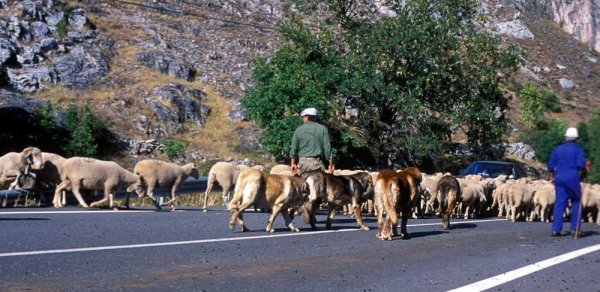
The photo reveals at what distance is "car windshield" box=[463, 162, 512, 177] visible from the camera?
92.7 ft

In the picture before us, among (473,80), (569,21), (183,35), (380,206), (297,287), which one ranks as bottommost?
(297,287)

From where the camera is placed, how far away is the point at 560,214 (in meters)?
15.0

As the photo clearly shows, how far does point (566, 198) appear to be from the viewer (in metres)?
15.0

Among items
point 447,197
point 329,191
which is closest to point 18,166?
point 329,191

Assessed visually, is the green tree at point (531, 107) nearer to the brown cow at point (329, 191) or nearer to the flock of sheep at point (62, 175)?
the flock of sheep at point (62, 175)

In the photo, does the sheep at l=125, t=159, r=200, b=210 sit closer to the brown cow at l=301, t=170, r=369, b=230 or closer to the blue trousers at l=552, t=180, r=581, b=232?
the brown cow at l=301, t=170, r=369, b=230

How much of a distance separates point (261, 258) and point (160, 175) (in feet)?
29.2

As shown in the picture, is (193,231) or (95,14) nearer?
(193,231)

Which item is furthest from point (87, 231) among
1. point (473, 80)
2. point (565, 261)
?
point (473, 80)

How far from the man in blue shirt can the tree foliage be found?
17597mm

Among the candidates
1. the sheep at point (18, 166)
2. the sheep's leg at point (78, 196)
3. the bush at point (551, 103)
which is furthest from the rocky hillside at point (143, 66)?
the sheep's leg at point (78, 196)

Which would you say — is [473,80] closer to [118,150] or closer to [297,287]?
[118,150]

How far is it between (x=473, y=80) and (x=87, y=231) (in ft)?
83.7

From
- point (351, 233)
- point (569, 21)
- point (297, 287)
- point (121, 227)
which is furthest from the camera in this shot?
point (569, 21)
